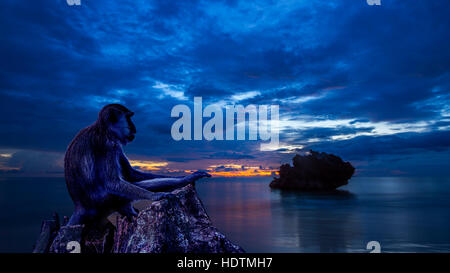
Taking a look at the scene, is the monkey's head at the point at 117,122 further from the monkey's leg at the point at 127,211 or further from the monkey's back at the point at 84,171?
the monkey's leg at the point at 127,211

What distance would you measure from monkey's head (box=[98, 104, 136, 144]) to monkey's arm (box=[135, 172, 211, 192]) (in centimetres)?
93

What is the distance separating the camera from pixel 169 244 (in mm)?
4164

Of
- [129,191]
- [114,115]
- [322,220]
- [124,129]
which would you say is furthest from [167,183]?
[322,220]

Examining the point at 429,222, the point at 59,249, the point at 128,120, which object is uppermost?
the point at 128,120

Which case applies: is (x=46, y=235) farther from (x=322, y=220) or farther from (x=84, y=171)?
(x=322, y=220)

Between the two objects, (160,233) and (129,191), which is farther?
(129,191)

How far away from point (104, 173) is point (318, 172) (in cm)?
4832

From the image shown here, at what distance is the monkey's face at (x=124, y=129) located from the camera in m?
5.02

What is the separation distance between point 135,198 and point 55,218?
2.05 metres

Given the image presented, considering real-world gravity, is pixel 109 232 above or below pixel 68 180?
below

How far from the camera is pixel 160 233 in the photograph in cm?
411

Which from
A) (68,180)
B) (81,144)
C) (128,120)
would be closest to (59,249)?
(68,180)

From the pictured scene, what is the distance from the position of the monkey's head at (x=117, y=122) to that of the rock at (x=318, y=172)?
4690cm

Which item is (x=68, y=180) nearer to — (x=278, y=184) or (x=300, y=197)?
(x=300, y=197)
